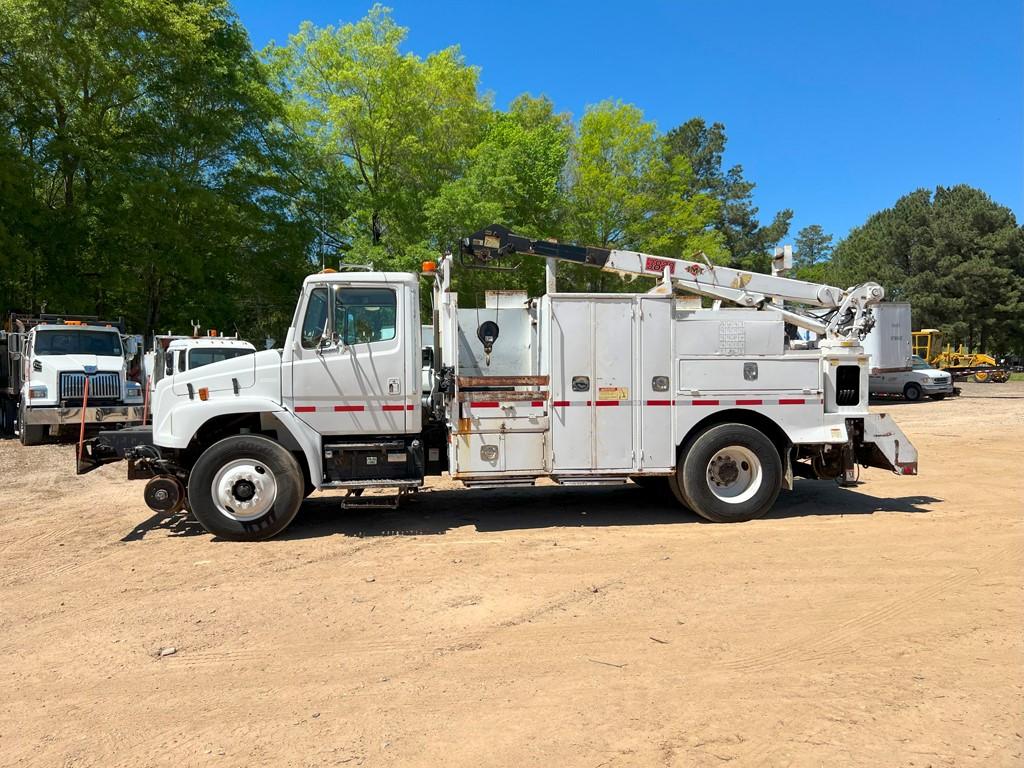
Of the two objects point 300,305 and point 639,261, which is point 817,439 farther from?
point 300,305

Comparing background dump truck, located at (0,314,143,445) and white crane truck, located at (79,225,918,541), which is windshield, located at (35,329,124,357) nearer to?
background dump truck, located at (0,314,143,445)

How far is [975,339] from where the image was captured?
179 feet

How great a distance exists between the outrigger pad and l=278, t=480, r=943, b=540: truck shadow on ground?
1.85 metres

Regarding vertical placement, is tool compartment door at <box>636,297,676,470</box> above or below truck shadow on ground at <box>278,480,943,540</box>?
above

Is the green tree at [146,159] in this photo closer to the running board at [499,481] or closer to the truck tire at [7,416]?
the truck tire at [7,416]

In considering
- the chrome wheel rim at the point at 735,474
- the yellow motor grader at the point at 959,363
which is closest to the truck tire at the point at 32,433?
the chrome wheel rim at the point at 735,474

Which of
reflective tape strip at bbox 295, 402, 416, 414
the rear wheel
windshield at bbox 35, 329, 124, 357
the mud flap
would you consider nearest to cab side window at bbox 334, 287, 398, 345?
reflective tape strip at bbox 295, 402, 416, 414

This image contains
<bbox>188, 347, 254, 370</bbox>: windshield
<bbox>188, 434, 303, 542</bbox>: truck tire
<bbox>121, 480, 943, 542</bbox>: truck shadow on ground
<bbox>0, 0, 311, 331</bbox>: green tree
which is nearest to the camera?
<bbox>188, 434, 303, 542</bbox>: truck tire

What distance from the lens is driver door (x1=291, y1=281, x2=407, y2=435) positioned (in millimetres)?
7180

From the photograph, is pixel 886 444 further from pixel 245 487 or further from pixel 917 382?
→ pixel 917 382

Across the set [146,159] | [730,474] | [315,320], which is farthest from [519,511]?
[146,159]

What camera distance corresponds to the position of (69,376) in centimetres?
1465

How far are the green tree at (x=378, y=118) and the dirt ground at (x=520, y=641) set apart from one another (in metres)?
19.2

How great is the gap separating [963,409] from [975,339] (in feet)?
130
